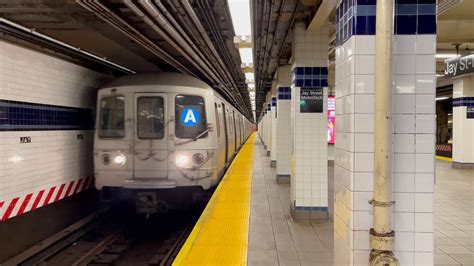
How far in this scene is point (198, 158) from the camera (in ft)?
19.3

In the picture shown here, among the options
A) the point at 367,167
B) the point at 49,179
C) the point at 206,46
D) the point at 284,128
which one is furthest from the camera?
the point at 284,128

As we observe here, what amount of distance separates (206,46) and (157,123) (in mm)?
1914

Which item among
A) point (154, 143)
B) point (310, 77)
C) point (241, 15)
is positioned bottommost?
point (154, 143)

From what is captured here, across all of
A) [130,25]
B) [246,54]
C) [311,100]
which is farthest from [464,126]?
[130,25]

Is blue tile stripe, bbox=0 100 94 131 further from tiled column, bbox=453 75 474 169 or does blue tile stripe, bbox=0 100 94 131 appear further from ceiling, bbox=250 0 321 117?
tiled column, bbox=453 75 474 169

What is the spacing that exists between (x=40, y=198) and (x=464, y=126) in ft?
43.4

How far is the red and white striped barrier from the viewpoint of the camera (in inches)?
174

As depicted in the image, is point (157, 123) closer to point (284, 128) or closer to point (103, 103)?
point (103, 103)

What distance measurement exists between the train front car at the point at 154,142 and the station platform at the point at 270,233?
689mm

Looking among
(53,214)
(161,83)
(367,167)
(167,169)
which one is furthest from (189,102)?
(367,167)

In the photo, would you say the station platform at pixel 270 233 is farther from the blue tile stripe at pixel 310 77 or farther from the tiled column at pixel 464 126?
the tiled column at pixel 464 126

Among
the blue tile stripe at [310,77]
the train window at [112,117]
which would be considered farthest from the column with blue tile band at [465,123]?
the train window at [112,117]

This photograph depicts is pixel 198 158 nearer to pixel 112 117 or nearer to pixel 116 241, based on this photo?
pixel 112 117

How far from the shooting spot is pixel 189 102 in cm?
611
